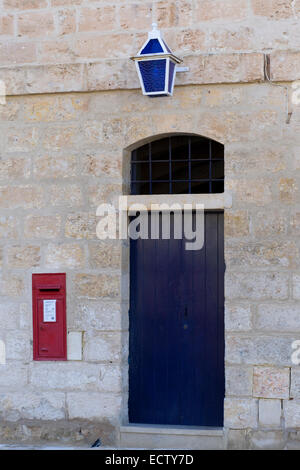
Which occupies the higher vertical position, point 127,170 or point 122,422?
point 127,170

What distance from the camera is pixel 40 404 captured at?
6934 mm

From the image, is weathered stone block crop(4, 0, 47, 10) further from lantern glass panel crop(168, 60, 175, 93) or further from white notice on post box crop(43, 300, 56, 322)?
white notice on post box crop(43, 300, 56, 322)

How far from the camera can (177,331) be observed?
274 inches

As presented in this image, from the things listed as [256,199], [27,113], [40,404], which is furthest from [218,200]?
[40,404]

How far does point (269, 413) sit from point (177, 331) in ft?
3.48

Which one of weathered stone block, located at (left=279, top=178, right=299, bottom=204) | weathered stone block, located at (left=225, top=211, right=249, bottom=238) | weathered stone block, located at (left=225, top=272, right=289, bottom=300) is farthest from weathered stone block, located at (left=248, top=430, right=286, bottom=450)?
weathered stone block, located at (left=279, top=178, right=299, bottom=204)

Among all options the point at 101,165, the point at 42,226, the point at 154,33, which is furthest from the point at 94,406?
the point at 154,33

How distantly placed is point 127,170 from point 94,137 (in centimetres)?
41

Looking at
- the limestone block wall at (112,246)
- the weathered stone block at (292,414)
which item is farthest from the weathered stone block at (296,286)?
the weathered stone block at (292,414)

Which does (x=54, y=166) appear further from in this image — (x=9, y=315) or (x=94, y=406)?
(x=94, y=406)

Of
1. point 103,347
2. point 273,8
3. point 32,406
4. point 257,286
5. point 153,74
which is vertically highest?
point 273,8

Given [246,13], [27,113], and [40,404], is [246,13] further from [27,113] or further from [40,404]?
[40,404]

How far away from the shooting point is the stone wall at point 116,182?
21.5ft

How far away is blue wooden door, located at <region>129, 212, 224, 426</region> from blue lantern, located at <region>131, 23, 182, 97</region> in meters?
1.21
